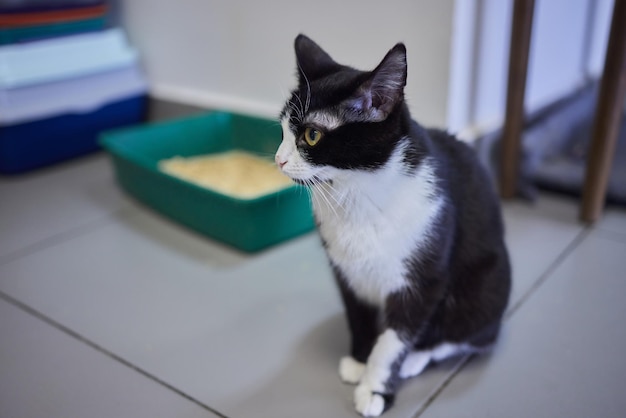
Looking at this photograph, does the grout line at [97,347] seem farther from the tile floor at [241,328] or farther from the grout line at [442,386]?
the grout line at [442,386]

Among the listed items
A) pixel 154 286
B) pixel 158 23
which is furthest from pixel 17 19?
pixel 154 286

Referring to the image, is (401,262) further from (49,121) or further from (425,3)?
(49,121)

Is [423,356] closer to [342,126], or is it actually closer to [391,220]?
[391,220]

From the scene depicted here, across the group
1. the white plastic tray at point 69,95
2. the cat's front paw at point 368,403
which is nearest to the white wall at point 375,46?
the white plastic tray at point 69,95

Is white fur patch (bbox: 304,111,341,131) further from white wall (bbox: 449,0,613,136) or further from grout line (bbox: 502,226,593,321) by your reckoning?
white wall (bbox: 449,0,613,136)

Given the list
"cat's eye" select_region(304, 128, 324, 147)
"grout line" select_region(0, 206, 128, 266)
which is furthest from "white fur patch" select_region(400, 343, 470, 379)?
"grout line" select_region(0, 206, 128, 266)

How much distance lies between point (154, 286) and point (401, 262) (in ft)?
2.16

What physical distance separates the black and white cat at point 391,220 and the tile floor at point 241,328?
7 centimetres

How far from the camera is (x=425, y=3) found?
141 centimetres

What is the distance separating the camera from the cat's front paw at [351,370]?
1.00 meters

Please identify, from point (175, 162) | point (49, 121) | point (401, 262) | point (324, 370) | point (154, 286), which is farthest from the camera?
point (49, 121)

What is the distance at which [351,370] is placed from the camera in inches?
39.7

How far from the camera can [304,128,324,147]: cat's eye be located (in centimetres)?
81

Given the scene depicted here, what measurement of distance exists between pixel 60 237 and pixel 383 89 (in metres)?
1.10
